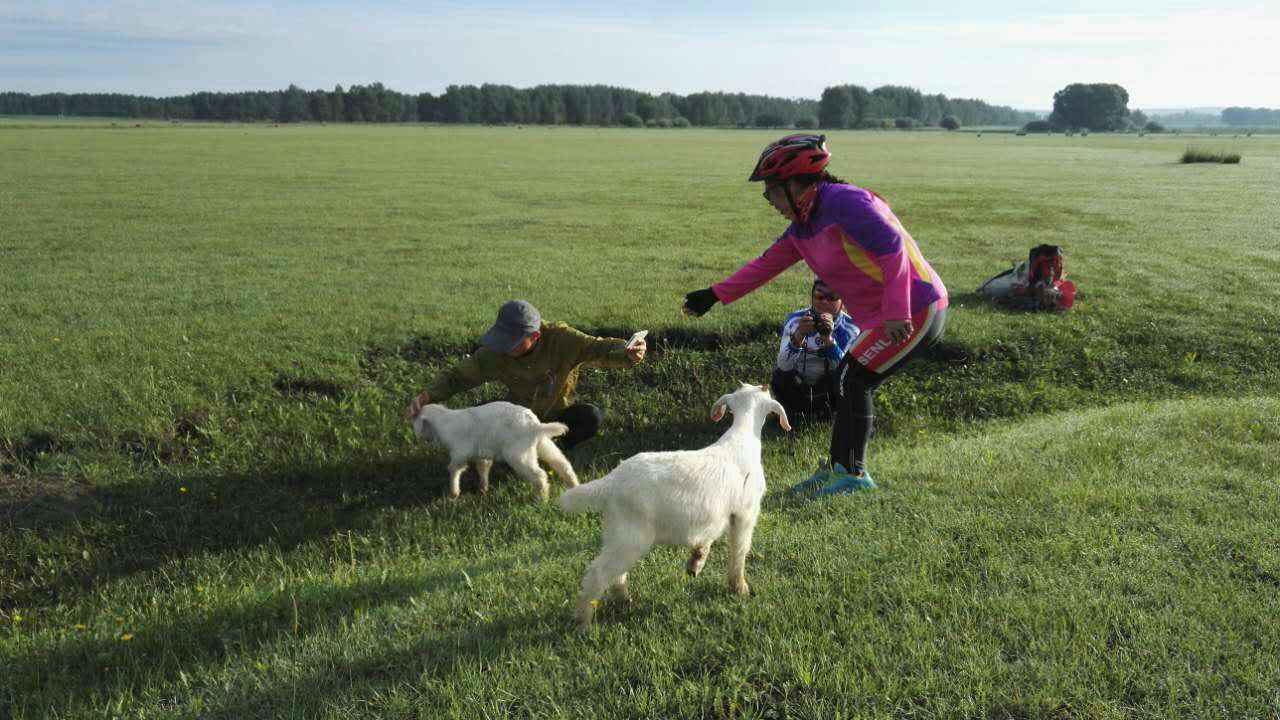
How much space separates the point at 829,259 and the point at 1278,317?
9.23 m

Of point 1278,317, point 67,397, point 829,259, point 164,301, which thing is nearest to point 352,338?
point 67,397

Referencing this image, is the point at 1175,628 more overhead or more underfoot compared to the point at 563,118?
more underfoot

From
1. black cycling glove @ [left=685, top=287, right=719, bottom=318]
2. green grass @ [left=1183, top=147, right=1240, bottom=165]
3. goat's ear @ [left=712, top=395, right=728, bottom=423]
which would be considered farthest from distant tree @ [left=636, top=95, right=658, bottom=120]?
goat's ear @ [left=712, top=395, right=728, bottom=423]

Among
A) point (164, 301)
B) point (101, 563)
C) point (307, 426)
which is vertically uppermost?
point (164, 301)

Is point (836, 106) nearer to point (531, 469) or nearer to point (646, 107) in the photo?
point (646, 107)

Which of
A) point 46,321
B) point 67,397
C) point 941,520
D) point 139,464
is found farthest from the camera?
point 46,321

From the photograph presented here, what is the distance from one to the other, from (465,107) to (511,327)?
17736cm

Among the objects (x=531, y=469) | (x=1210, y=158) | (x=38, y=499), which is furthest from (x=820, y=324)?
(x=1210, y=158)

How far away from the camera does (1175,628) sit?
426 centimetres

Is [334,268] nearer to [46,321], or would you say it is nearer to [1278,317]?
[46,321]

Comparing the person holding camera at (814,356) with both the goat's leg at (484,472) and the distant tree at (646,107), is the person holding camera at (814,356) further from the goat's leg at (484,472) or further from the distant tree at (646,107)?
the distant tree at (646,107)

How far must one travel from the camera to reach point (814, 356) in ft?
26.8

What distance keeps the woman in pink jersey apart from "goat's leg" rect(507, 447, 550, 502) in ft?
7.32

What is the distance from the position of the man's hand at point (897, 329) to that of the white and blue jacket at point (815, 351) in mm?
2245
